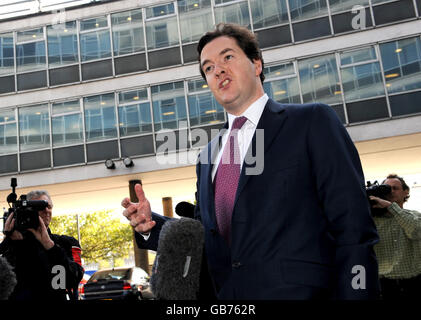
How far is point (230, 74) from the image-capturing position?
71.1 inches

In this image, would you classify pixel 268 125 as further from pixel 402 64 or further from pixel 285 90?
pixel 402 64

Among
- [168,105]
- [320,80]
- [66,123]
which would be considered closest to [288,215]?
[320,80]

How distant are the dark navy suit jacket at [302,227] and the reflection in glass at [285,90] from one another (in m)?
14.7

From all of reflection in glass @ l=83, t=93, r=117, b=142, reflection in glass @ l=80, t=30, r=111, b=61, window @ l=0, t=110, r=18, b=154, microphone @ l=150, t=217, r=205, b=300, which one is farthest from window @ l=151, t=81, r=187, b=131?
microphone @ l=150, t=217, r=205, b=300

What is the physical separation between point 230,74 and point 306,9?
1565 cm

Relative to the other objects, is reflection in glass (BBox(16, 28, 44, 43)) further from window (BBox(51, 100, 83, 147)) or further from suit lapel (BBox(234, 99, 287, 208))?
suit lapel (BBox(234, 99, 287, 208))

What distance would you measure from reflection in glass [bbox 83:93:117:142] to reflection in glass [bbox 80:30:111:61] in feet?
5.58

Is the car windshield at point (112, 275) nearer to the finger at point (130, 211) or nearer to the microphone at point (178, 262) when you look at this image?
the finger at point (130, 211)

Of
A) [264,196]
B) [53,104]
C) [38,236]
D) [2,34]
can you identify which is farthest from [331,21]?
[264,196]

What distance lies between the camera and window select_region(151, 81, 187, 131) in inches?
667

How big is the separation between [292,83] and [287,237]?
49.4 ft

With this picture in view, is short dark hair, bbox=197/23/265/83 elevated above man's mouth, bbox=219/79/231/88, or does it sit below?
above

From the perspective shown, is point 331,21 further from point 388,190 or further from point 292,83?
point 388,190

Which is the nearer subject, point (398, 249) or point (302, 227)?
point (302, 227)
